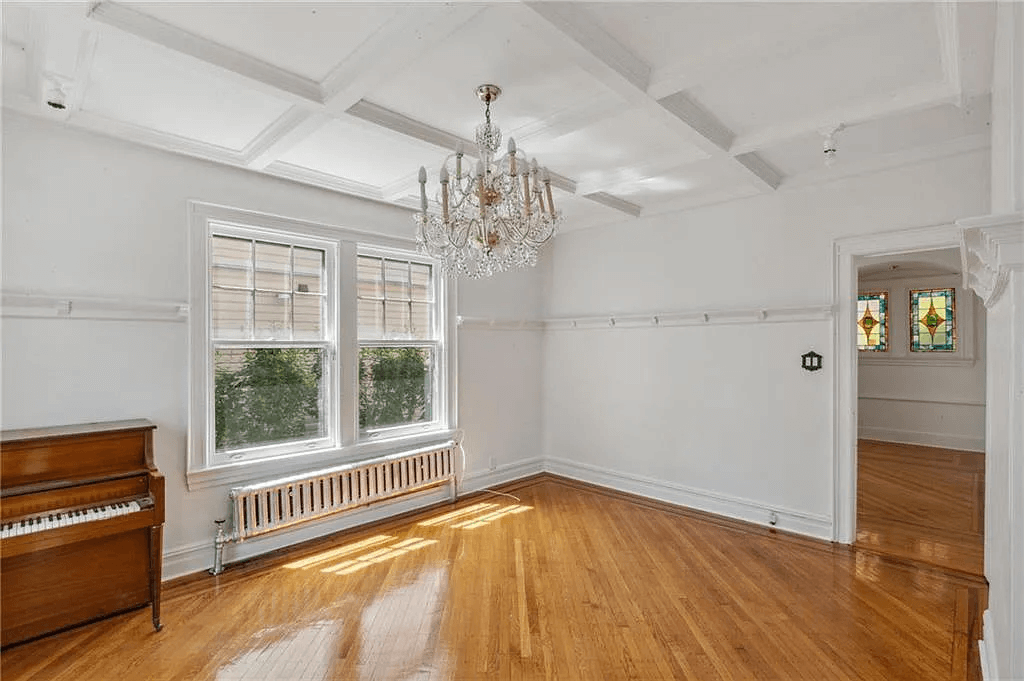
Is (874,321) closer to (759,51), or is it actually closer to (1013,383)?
(759,51)

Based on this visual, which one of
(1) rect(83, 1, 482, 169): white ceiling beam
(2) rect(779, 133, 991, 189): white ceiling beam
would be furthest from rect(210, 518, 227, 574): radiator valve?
(2) rect(779, 133, 991, 189): white ceiling beam

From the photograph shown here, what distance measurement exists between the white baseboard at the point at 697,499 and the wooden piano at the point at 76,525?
3875 mm

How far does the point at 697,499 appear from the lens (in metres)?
4.56

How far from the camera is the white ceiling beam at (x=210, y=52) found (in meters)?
1.95

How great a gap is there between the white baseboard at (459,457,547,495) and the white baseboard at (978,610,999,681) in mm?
3736

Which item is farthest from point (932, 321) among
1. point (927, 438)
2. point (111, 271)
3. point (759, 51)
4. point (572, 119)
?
point (111, 271)

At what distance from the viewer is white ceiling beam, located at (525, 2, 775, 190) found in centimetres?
195

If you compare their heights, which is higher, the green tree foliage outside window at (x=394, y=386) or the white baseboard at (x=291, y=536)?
the green tree foliage outside window at (x=394, y=386)

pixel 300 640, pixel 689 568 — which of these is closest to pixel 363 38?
pixel 300 640

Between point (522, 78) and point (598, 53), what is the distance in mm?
459

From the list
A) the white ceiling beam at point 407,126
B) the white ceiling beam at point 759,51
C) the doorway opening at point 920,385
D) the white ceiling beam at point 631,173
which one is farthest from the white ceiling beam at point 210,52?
the doorway opening at point 920,385

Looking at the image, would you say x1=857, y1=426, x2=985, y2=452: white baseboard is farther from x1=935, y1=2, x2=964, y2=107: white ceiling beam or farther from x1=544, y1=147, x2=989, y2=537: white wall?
x1=935, y1=2, x2=964, y2=107: white ceiling beam

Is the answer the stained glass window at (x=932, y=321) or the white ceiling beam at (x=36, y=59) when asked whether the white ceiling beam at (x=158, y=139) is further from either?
the stained glass window at (x=932, y=321)

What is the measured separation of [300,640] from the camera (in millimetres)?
2541
